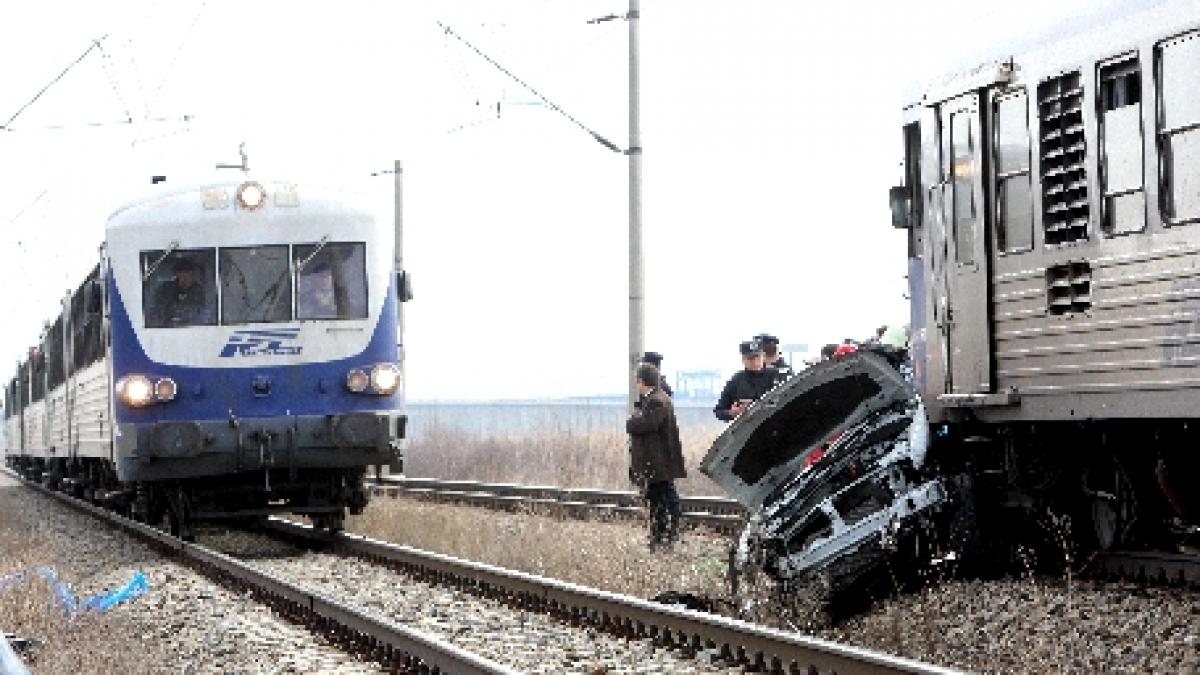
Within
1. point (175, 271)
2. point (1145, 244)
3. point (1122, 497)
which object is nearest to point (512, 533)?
point (175, 271)

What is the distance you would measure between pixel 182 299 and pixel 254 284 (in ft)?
2.15

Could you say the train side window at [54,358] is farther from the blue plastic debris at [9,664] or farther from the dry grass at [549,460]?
the blue plastic debris at [9,664]

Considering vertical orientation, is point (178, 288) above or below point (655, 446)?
above

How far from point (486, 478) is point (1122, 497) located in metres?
23.8

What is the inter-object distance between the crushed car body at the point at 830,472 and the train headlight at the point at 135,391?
23.3 feet

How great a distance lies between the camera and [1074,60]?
11734 millimetres

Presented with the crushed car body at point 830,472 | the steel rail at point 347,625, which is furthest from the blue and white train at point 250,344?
the crushed car body at point 830,472

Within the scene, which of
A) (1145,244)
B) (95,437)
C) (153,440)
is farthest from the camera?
(95,437)

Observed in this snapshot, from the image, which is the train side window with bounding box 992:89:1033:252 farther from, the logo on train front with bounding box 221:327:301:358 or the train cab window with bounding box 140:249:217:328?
the train cab window with bounding box 140:249:217:328

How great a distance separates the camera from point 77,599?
14586mm

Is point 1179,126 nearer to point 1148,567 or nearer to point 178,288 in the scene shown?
point 1148,567

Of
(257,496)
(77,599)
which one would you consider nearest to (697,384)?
(257,496)

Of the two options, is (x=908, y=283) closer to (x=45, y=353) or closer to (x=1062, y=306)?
(x=1062, y=306)

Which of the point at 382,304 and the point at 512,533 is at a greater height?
the point at 382,304
